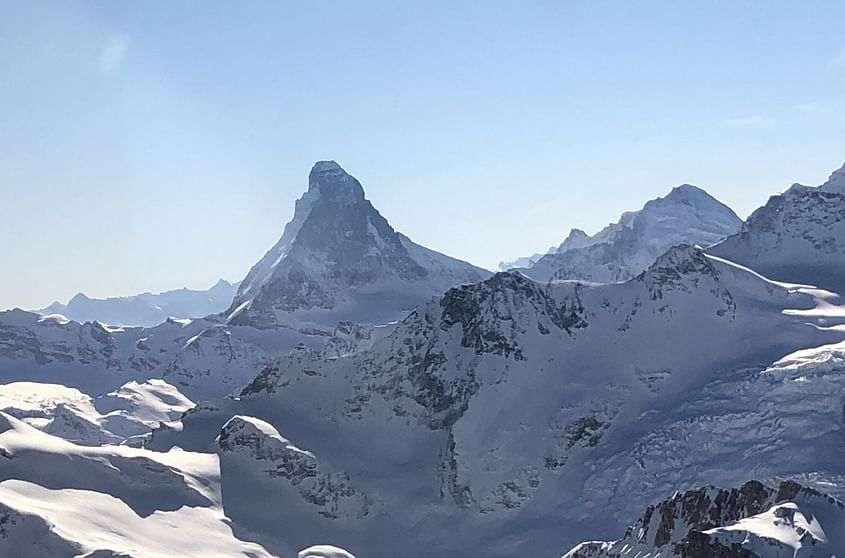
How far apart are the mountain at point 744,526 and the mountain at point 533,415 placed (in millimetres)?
68362

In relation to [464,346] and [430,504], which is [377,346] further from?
[430,504]

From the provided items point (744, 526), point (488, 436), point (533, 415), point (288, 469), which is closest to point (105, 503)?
point (288, 469)

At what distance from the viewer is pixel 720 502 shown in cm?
6950

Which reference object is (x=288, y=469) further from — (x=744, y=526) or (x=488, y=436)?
(x=744, y=526)

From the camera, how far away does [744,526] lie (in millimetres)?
57594

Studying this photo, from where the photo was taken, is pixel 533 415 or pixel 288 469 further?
pixel 533 415

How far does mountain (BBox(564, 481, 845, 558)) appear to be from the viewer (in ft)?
184

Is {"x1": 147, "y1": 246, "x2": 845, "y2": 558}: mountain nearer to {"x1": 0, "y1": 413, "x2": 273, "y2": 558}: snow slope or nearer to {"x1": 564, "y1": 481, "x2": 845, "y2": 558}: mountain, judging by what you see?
{"x1": 0, "y1": 413, "x2": 273, "y2": 558}: snow slope

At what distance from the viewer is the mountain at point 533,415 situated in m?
147

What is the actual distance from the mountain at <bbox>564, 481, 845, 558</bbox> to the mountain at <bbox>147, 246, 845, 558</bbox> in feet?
224

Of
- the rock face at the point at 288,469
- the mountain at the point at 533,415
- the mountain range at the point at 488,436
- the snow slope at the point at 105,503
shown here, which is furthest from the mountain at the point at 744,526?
the rock face at the point at 288,469

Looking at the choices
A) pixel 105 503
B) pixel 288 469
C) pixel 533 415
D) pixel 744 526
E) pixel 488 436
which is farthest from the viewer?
pixel 533 415

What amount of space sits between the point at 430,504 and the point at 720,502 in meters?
91.7

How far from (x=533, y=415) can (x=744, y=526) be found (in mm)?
107357
